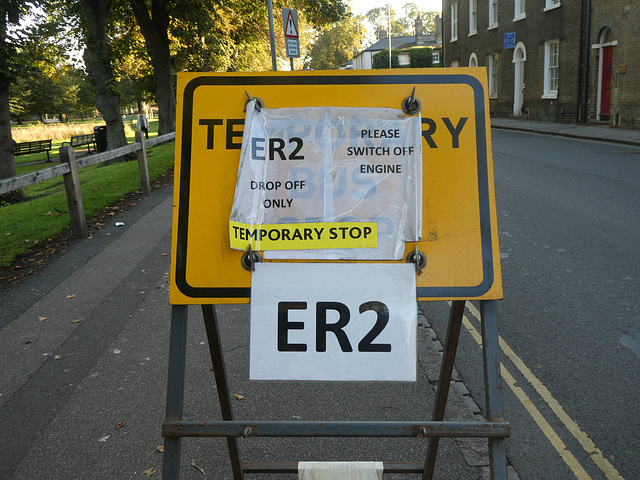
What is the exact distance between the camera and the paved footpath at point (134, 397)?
297 centimetres

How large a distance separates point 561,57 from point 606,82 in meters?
2.96

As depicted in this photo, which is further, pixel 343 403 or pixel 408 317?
pixel 343 403

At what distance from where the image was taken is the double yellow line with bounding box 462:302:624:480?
2.78 metres

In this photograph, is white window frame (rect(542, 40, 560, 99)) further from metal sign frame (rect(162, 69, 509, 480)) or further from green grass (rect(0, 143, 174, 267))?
metal sign frame (rect(162, 69, 509, 480))

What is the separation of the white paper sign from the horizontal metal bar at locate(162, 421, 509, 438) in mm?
167

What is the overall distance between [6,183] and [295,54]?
41.7ft

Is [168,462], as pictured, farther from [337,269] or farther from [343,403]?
[343,403]

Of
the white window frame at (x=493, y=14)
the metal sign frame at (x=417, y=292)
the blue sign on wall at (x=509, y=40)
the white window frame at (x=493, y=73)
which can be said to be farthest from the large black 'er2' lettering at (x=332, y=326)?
the white window frame at (x=493, y=14)

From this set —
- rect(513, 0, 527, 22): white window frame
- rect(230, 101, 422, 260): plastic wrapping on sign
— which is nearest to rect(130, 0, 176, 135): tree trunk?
rect(513, 0, 527, 22): white window frame

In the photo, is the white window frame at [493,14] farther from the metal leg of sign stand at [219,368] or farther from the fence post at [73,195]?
the metal leg of sign stand at [219,368]

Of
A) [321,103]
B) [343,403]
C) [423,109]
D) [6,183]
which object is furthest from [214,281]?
[6,183]

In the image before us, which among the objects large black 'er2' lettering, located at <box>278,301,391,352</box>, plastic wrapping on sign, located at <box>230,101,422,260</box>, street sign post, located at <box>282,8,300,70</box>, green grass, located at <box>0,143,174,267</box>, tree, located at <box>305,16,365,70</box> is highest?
tree, located at <box>305,16,365,70</box>

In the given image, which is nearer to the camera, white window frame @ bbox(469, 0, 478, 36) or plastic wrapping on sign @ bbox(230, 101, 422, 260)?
plastic wrapping on sign @ bbox(230, 101, 422, 260)

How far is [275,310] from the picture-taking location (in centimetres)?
198
